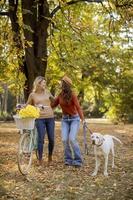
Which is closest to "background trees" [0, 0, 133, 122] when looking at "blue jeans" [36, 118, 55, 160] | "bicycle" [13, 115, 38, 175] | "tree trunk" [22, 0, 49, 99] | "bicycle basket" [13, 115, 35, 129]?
"tree trunk" [22, 0, 49, 99]

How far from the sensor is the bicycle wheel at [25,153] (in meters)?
10.1

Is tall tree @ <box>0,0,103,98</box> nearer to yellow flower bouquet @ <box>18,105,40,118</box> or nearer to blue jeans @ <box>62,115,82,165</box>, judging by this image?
blue jeans @ <box>62,115,82,165</box>

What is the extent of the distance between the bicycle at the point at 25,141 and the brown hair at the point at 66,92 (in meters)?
0.95

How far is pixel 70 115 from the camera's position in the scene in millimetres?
11180

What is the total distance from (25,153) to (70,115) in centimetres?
140

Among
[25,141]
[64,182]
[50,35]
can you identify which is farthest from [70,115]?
[50,35]

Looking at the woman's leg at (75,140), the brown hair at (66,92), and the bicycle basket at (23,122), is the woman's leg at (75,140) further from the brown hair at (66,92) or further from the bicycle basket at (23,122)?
the bicycle basket at (23,122)

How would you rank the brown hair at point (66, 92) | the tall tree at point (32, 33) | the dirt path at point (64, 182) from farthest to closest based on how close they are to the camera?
the tall tree at point (32, 33) < the brown hair at point (66, 92) < the dirt path at point (64, 182)

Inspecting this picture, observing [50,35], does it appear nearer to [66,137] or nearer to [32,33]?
[32,33]

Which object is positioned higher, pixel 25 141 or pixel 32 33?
pixel 32 33

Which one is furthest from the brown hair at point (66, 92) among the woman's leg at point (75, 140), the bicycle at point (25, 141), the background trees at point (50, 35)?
the background trees at point (50, 35)

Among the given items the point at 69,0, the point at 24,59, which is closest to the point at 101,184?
the point at 24,59

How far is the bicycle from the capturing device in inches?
392

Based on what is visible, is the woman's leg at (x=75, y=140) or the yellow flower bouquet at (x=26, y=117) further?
the woman's leg at (x=75, y=140)
